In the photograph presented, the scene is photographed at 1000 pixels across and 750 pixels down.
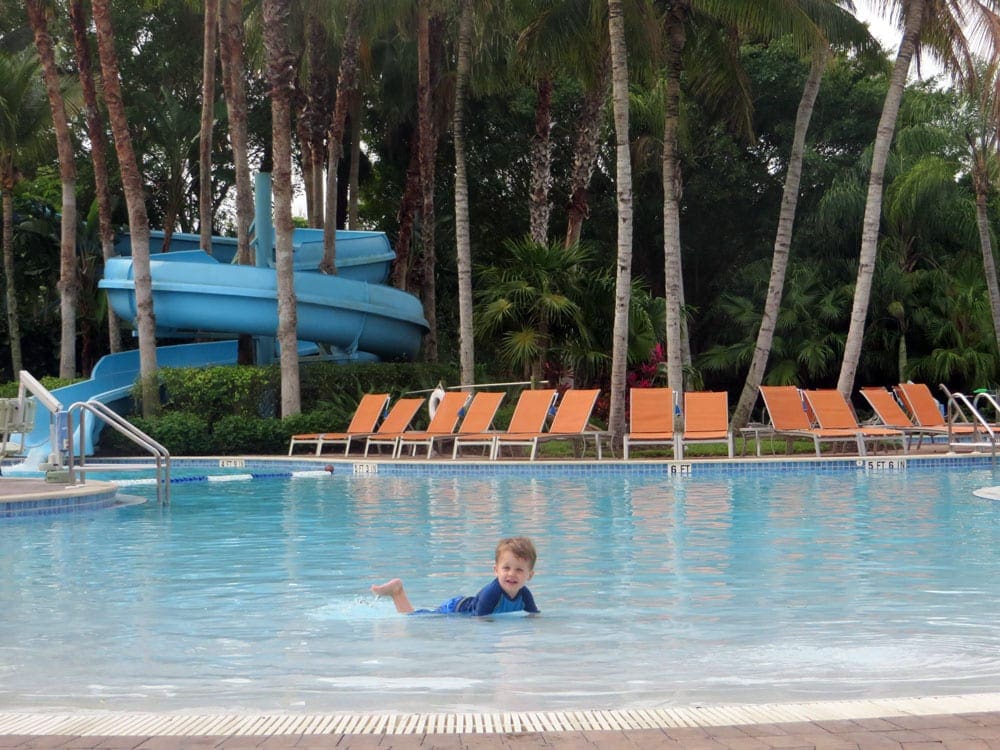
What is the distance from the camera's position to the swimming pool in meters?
4.78

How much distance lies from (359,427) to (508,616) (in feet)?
40.9

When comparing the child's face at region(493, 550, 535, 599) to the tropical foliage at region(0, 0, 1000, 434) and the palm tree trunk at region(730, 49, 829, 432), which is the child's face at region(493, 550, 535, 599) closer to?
the tropical foliage at region(0, 0, 1000, 434)

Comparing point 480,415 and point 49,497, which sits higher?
point 480,415

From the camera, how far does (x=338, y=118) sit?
24516 millimetres

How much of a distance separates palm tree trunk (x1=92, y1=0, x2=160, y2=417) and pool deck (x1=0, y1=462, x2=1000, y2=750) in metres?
17.8

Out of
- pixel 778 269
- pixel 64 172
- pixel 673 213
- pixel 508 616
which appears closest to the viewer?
pixel 508 616

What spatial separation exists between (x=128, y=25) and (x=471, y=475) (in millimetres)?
21406

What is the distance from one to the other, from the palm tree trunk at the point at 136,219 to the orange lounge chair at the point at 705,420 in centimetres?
900

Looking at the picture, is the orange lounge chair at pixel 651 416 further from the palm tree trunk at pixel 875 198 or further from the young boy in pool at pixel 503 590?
the young boy in pool at pixel 503 590

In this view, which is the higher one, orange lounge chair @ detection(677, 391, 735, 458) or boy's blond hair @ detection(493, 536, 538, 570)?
orange lounge chair @ detection(677, 391, 735, 458)

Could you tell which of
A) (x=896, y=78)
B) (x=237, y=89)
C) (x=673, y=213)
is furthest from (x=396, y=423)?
(x=896, y=78)

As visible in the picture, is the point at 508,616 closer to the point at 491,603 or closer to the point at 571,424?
the point at 491,603

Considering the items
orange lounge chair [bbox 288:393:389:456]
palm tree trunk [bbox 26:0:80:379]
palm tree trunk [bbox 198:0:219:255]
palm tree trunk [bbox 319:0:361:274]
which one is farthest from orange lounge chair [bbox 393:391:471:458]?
palm tree trunk [bbox 198:0:219:255]

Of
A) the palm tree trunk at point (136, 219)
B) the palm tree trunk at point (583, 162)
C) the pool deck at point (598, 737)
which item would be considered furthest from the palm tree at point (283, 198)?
the pool deck at point (598, 737)
